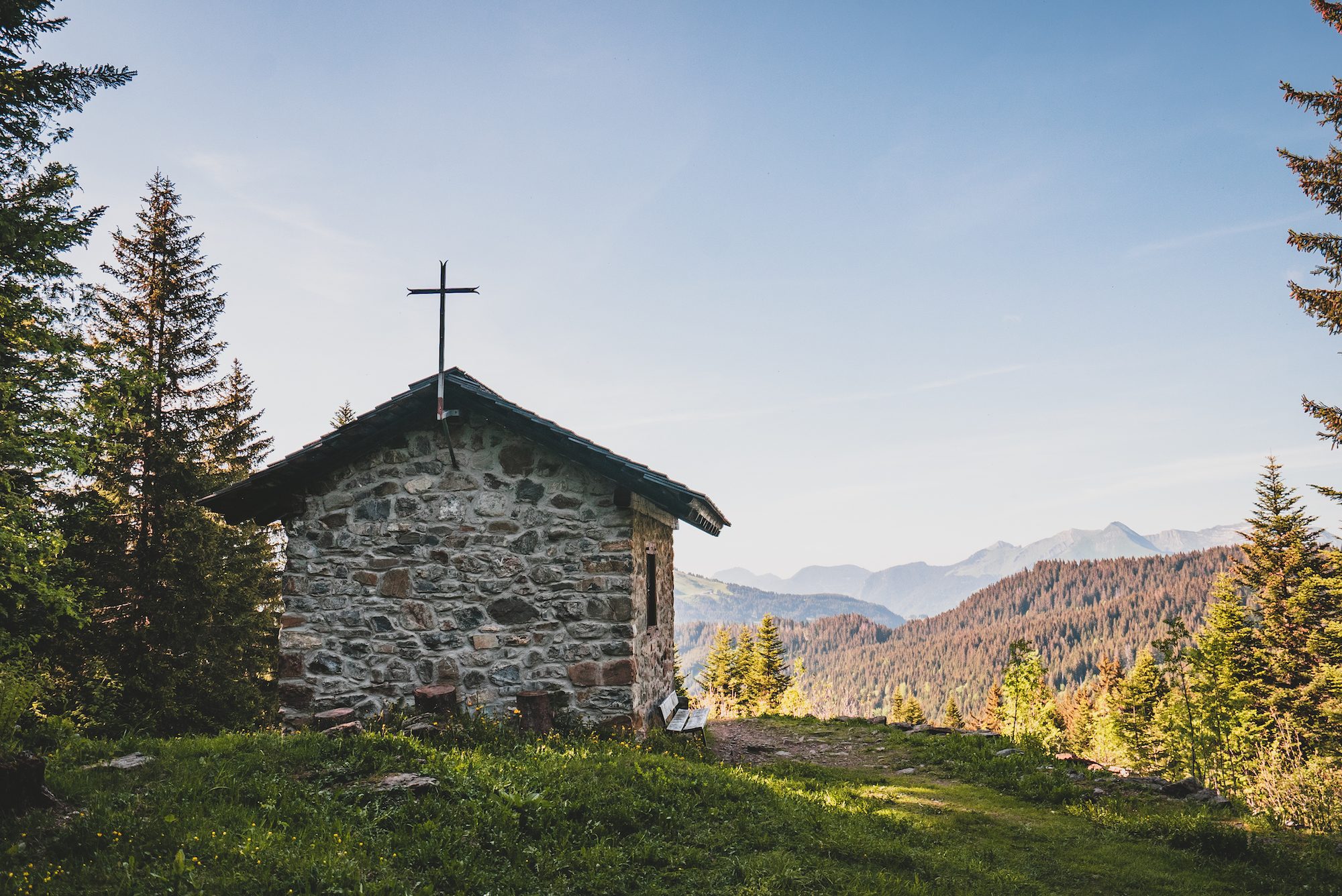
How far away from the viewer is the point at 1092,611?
5955 inches

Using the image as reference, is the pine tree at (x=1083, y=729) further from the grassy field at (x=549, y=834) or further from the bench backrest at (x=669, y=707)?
the grassy field at (x=549, y=834)

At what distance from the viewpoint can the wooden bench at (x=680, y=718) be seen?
33.9 feet

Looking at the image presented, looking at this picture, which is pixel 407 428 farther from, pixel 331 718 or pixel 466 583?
pixel 331 718

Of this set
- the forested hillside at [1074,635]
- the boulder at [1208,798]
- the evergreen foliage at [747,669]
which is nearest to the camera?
the boulder at [1208,798]

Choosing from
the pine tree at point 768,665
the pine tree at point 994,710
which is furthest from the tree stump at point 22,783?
the pine tree at point 994,710

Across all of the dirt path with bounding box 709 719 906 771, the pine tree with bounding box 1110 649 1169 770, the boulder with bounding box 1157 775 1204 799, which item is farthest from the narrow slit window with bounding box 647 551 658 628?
the pine tree with bounding box 1110 649 1169 770

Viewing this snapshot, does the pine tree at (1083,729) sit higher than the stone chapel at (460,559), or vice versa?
the stone chapel at (460,559)

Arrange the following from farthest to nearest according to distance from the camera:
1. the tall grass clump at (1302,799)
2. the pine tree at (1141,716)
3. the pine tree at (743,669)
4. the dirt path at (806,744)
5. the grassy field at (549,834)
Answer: the pine tree at (743,669) → the pine tree at (1141,716) → the dirt path at (806,744) → the tall grass clump at (1302,799) → the grassy field at (549,834)

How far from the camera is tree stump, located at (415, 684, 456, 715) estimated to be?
8336 mm

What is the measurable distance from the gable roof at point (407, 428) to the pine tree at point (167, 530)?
6138 millimetres

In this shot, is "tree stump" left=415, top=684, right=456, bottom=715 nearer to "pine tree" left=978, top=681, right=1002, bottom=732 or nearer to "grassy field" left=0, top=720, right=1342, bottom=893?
"grassy field" left=0, top=720, right=1342, bottom=893

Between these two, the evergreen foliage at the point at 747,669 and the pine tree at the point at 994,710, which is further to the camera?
the pine tree at the point at 994,710

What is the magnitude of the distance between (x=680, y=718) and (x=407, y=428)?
609cm

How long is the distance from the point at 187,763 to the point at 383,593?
3.38 m
